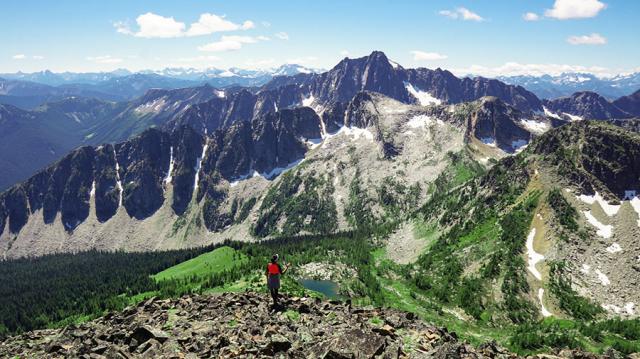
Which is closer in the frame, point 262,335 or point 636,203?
point 262,335

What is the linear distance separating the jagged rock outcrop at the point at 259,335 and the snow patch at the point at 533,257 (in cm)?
12381

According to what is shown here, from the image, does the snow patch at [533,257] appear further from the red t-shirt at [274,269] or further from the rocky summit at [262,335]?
the red t-shirt at [274,269]

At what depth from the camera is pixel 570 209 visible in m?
195

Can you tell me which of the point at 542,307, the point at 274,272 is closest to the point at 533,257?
the point at 542,307

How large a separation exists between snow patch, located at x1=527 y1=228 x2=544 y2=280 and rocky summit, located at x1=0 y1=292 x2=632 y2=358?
12284 centimetres

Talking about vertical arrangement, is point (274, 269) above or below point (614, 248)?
above

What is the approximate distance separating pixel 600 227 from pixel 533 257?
32.1m

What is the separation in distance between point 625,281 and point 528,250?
116 feet

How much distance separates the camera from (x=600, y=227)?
184500 millimetres

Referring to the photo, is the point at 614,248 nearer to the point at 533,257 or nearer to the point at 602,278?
the point at 602,278

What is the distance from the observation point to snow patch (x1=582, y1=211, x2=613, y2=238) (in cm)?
18059

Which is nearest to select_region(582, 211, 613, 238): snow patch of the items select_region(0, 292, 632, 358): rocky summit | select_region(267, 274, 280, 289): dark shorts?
select_region(0, 292, 632, 358): rocky summit

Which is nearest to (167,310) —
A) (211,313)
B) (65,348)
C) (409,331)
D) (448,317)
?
(211,313)

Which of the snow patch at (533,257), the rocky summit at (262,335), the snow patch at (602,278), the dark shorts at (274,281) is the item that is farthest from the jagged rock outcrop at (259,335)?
the snow patch at (602,278)
